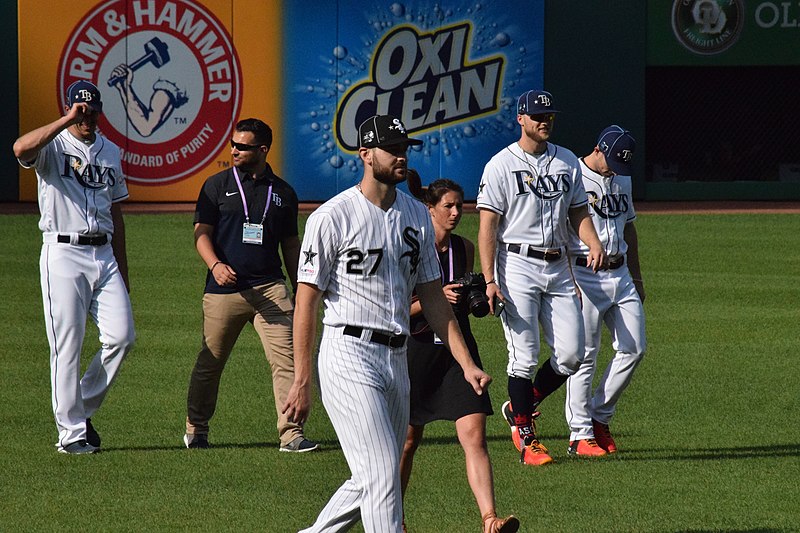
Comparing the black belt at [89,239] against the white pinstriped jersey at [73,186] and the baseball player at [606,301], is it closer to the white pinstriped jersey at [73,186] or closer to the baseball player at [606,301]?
the white pinstriped jersey at [73,186]

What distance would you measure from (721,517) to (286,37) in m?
21.4

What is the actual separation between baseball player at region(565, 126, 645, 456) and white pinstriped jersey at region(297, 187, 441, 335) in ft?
10.8

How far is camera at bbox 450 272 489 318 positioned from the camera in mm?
6531

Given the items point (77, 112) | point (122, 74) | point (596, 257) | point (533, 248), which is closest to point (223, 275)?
point (77, 112)

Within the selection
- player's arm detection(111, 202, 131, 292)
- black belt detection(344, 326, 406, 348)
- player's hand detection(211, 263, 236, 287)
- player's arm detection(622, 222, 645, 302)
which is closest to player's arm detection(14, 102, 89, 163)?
player's arm detection(111, 202, 131, 292)

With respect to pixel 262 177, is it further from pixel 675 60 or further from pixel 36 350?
pixel 675 60

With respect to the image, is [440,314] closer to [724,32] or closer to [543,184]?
[543,184]

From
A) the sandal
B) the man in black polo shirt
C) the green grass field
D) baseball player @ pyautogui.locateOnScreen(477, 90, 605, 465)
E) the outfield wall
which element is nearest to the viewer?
the sandal

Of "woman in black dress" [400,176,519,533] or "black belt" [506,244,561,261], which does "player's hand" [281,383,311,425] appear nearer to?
"woman in black dress" [400,176,519,533]

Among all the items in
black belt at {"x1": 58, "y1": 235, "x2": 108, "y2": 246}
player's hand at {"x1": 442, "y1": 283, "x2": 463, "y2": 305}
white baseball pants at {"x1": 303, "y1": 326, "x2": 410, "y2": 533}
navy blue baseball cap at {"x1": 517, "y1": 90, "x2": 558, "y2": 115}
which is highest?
navy blue baseball cap at {"x1": 517, "y1": 90, "x2": 558, "y2": 115}

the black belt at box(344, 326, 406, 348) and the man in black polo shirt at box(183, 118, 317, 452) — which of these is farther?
the man in black polo shirt at box(183, 118, 317, 452)

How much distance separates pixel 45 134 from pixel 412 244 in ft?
10.3

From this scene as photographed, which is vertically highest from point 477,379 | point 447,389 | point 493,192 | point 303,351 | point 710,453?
point 493,192

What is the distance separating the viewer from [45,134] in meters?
7.81
